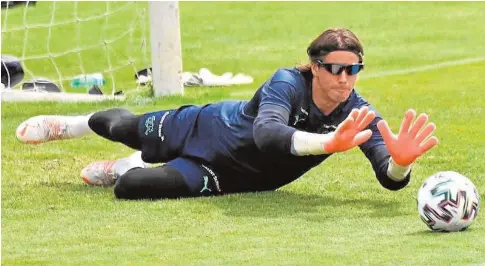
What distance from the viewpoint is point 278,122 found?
7.63 metres

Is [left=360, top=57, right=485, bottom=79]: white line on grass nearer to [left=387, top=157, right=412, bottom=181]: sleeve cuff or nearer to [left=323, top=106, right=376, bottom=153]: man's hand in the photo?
[left=387, top=157, right=412, bottom=181]: sleeve cuff

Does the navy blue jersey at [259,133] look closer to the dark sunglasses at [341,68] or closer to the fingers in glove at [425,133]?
the dark sunglasses at [341,68]

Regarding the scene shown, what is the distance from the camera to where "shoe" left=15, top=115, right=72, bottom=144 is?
9445 millimetres

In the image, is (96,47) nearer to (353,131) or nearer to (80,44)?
(80,44)

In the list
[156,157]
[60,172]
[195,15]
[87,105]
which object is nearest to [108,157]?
[60,172]

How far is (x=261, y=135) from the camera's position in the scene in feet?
24.9

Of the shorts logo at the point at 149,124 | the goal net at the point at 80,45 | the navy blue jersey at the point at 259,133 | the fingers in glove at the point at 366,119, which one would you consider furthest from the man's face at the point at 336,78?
the goal net at the point at 80,45

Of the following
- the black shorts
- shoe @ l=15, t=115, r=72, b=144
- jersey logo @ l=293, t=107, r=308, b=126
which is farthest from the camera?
shoe @ l=15, t=115, r=72, b=144

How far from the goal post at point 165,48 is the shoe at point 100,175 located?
4.07 metres

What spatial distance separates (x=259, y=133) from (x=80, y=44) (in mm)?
10502

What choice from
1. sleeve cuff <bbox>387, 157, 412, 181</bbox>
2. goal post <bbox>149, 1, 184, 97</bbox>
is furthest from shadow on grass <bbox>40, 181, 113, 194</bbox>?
goal post <bbox>149, 1, 184, 97</bbox>

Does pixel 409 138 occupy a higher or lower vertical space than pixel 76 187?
higher

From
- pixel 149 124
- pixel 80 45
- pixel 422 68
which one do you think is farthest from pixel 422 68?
pixel 149 124

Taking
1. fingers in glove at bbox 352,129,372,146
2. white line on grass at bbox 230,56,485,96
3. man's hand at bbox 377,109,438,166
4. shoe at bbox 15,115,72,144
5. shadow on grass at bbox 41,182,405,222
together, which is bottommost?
white line on grass at bbox 230,56,485,96
